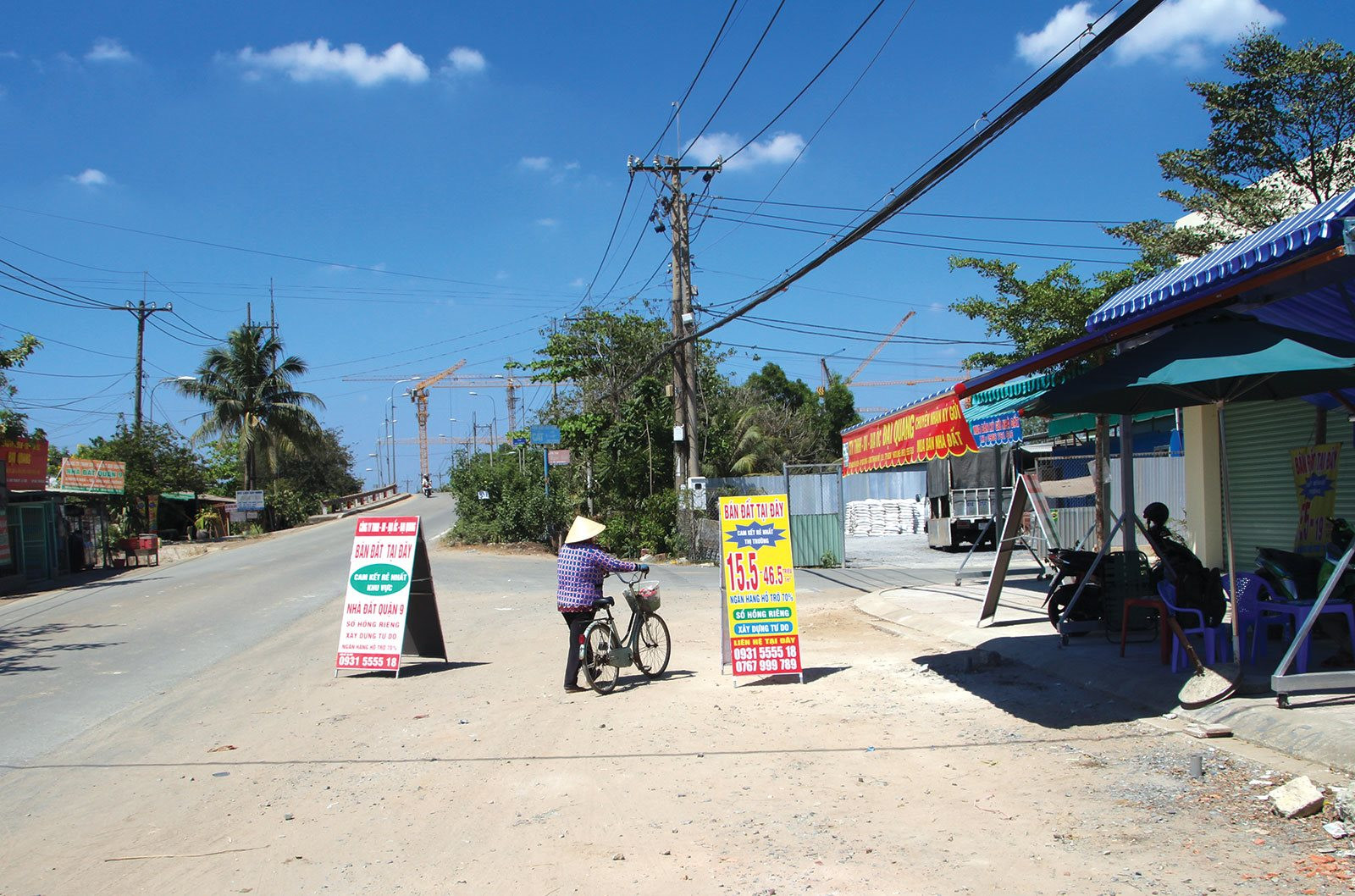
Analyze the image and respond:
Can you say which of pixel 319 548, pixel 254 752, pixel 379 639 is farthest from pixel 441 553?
pixel 254 752

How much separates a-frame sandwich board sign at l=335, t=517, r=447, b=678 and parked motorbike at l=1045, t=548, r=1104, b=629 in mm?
6430

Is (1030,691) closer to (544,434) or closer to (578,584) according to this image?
(578,584)

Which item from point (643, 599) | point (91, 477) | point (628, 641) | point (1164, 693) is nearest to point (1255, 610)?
point (1164, 693)

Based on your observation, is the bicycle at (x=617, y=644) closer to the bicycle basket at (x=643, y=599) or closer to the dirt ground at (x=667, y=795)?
the bicycle basket at (x=643, y=599)

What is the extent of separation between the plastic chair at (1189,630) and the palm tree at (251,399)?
149 feet

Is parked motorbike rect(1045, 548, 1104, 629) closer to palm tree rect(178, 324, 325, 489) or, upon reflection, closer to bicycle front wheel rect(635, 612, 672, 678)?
bicycle front wheel rect(635, 612, 672, 678)

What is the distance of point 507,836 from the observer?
526 cm

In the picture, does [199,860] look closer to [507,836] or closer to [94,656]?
[507,836]

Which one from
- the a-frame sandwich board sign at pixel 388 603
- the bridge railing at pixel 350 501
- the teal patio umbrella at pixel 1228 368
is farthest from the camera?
the bridge railing at pixel 350 501

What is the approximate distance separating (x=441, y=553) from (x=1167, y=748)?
25960 mm

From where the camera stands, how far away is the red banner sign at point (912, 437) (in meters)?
12.2

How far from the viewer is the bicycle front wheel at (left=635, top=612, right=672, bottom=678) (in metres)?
9.53

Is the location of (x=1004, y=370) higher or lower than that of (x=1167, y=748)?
higher

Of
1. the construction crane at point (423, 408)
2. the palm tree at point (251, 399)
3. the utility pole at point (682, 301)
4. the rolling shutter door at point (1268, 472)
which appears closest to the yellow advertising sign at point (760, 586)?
the rolling shutter door at point (1268, 472)
